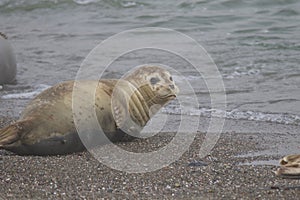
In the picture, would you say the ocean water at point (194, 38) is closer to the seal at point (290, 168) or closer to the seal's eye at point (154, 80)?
the seal's eye at point (154, 80)

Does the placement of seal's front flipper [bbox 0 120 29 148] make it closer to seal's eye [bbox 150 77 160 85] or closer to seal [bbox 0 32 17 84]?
seal's eye [bbox 150 77 160 85]

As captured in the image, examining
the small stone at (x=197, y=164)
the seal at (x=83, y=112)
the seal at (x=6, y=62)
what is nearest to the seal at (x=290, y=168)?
the small stone at (x=197, y=164)

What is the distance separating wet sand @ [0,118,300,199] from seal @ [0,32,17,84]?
131 inches

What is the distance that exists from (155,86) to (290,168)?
178cm

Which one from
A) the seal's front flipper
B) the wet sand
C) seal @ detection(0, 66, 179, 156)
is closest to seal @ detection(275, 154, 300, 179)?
the wet sand

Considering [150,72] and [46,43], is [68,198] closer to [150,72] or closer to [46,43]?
[150,72]

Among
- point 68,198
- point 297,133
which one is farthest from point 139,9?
point 68,198

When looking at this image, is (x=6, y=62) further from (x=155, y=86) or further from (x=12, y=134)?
A: (x=12, y=134)

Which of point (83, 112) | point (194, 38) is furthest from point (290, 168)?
point (194, 38)

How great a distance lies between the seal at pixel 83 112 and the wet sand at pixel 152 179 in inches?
4.0

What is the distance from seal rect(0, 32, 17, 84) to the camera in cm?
837

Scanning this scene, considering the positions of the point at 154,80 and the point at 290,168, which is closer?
the point at 290,168

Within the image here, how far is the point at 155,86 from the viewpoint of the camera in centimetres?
600

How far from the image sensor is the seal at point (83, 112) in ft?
16.5
